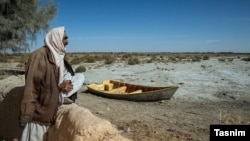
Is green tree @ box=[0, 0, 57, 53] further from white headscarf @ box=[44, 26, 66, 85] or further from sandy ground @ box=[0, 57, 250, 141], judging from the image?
white headscarf @ box=[44, 26, 66, 85]

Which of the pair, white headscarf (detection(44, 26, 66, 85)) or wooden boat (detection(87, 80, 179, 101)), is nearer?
white headscarf (detection(44, 26, 66, 85))

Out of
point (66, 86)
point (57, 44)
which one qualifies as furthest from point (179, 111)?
point (57, 44)

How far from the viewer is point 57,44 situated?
3912 millimetres

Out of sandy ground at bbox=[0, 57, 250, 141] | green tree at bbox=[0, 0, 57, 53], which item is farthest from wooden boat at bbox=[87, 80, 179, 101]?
green tree at bbox=[0, 0, 57, 53]

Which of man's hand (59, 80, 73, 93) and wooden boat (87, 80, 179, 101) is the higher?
man's hand (59, 80, 73, 93)

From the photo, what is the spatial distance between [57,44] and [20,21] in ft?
51.8

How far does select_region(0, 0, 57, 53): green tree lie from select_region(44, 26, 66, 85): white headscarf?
14.9 metres

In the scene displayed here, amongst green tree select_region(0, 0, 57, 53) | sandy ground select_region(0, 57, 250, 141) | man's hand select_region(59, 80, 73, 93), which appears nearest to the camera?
man's hand select_region(59, 80, 73, 93)

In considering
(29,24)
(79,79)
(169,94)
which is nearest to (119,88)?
(169,94)

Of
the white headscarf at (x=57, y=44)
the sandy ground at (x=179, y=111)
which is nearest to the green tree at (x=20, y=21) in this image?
the sandy ground at (x=179, y=111)

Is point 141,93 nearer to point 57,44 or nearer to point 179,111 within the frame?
point 179,111

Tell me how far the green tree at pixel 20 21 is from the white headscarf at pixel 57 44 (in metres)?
14.9

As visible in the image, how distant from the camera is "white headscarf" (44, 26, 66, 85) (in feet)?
12.8

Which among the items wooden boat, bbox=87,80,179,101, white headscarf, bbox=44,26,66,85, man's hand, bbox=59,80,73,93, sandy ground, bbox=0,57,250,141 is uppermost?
white headscarf, bbox=44,26,66,85
